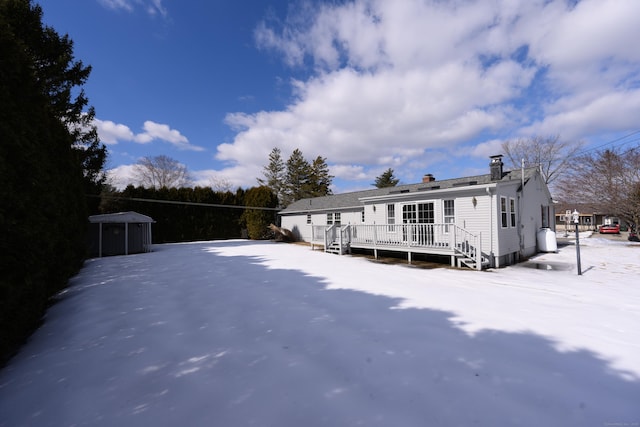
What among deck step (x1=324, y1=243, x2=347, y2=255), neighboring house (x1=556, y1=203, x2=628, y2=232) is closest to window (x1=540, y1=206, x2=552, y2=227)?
deck step (x1=324, y1=243, x2=347, y2=255)

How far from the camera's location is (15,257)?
11.3ft

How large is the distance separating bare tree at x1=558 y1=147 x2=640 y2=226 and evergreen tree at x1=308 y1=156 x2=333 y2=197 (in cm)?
2707

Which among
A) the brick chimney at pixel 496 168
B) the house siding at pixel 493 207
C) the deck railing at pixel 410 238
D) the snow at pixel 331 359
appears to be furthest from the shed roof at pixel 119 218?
the brick chimney at pixel 496 168

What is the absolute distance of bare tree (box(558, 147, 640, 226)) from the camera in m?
18.1

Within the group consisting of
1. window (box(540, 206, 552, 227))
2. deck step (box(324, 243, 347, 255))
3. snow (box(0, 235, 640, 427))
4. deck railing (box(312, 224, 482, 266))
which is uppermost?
window (box(540, 206, 552, 227))

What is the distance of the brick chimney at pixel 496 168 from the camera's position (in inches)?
465

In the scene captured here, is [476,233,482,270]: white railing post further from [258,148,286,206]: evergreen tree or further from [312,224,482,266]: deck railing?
[258,148,286,206]: evergreen tree

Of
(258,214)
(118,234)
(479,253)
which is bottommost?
(479,253)

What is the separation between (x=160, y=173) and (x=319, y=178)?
22.2 m

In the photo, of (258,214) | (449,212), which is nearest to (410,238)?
(449,212)

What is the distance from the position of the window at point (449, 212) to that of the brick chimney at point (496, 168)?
2767mm

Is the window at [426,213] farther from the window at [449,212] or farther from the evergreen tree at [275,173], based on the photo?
the evergreen tree at [275,173]

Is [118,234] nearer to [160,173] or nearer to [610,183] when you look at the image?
[160,173]

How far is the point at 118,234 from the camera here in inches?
591
